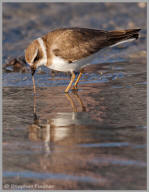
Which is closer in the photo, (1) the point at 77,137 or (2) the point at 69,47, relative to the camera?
(1) the point at 77,137

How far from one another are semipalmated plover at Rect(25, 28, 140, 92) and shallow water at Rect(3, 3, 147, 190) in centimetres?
60

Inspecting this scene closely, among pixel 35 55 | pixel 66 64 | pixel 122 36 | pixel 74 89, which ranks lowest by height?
pixel 74 89

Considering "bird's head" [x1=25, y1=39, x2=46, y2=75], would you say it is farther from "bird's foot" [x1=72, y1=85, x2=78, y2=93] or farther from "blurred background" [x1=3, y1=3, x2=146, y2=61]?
"blurred background" [x1=3, y1=3, x2=146, y2=61]

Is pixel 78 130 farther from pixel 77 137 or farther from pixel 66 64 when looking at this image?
pixel 66 64

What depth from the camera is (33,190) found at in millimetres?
4270

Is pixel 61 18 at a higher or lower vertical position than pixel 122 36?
higher

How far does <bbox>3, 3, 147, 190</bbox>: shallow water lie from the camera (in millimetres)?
4406

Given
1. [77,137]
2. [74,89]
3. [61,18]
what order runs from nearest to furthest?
[77,137]
[74,89]
[61,18]

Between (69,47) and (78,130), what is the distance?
286cm

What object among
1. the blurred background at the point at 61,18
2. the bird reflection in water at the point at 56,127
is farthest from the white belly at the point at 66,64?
the blurred background at the point at 61,18

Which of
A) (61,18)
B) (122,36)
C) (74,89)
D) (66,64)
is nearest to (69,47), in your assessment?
(66,64)

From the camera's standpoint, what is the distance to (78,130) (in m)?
5.82

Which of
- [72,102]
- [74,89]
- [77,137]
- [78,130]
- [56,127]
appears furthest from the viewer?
[74,89]

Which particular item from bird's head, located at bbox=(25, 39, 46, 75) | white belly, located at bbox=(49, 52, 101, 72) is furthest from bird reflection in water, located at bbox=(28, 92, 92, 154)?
bird's head, located at bbox=(25, 39, 46, 75)
